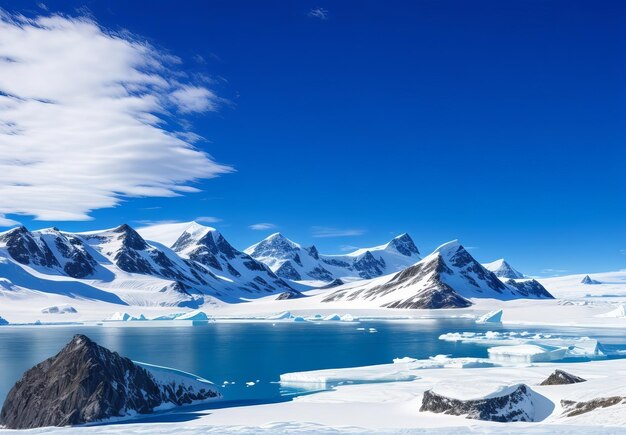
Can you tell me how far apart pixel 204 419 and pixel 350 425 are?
23.2ft

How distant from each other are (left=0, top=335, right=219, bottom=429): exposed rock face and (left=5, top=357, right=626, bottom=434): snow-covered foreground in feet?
7.03

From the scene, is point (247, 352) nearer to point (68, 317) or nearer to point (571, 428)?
point (571, 428)

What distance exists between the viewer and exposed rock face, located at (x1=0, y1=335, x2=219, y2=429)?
26297 mm

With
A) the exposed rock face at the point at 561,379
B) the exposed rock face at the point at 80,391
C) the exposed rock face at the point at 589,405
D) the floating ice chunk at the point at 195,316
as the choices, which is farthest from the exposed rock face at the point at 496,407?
the floating ice chunk at the point at 195,316

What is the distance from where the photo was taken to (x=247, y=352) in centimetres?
6012

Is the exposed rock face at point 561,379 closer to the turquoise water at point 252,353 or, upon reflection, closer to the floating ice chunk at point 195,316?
the turquoise water at point 252,353

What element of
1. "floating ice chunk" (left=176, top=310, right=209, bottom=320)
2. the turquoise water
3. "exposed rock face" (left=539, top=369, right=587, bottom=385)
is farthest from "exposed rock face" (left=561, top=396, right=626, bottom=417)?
"floating ice chunk" (left=176, top=310, right=209, bottom=320)

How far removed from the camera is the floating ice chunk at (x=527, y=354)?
50.8 m

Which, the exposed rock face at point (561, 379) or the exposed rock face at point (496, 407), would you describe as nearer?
the exposed rock face at point (496, 407)

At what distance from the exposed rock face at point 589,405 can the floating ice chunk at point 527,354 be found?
27.8m

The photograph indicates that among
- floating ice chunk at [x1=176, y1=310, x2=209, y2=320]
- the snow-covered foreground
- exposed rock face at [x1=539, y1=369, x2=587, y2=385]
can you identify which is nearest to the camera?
the snow-covered foreground

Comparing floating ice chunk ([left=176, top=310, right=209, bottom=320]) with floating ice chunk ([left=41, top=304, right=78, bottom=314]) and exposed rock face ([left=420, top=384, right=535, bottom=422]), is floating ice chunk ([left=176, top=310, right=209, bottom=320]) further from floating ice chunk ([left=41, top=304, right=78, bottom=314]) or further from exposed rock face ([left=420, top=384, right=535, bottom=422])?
exposed rock face ([left=420, top=384, right=535, bottom=422])

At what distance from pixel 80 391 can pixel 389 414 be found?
14681mm

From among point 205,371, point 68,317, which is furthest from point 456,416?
point 68,317
